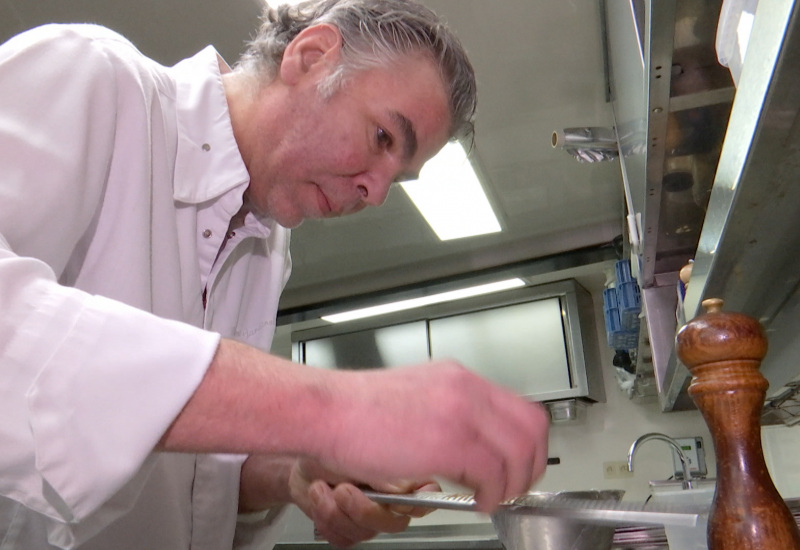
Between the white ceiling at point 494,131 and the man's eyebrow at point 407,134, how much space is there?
808mm

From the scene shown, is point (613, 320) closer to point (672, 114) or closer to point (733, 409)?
point (672, 114)

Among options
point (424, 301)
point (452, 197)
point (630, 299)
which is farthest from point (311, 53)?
point (424, 301)

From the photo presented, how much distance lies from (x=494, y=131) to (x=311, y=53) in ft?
4.29

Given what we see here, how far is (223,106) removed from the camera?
94 cm

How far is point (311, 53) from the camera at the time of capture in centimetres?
96

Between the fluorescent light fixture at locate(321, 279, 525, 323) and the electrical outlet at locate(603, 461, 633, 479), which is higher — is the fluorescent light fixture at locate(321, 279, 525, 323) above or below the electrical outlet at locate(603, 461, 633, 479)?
above

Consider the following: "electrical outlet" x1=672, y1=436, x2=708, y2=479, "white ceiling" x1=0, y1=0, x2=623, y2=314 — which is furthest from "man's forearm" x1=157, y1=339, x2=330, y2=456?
"electrical outlet" x1=672, y1=436, x2=708, y2=479

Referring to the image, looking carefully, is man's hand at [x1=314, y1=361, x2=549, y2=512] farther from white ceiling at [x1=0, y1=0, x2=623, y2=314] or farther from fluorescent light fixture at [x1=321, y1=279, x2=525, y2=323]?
fluorescent light fixture at [x1=321, y1=279, x2=525, y2=323]

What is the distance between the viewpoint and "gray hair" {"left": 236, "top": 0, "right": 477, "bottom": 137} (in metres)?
0.93

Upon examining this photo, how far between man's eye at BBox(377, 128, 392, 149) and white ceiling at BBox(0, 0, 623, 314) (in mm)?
811

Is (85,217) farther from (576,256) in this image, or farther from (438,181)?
(576,256)

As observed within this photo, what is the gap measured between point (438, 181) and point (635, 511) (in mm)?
2059

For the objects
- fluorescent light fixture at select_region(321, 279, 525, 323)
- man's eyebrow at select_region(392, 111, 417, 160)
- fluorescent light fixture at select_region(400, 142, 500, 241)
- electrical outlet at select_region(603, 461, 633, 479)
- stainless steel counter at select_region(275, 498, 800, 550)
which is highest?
fluorescent light fixture at select_region(400, 142, 500, 241)

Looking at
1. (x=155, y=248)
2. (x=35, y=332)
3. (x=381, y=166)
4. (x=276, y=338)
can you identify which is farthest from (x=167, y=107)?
(x=276, y=338)
